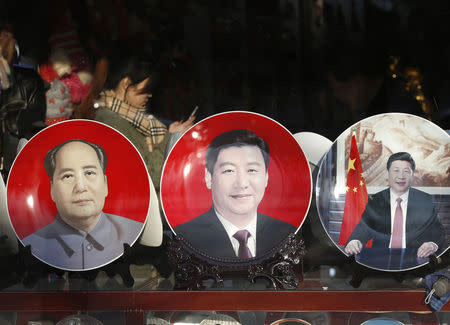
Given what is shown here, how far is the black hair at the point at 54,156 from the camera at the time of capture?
75.4 inches

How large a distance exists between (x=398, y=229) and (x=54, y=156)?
4.21 ft

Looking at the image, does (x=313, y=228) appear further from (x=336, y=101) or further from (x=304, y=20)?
(x=304, y=20)

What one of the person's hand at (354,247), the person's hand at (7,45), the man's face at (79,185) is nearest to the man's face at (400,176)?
the person's hand at (354,247)

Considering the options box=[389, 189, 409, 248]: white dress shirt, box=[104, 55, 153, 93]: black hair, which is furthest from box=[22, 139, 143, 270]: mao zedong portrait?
box=[389, 189, 409, 248]: white dress shirt

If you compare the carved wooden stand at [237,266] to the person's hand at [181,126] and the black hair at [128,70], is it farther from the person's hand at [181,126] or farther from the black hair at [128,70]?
the black hair at [128,70]

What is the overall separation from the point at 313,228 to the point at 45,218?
99 centimetres

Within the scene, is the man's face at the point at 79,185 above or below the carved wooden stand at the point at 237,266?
above

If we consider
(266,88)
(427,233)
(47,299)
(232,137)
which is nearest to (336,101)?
(266,88)

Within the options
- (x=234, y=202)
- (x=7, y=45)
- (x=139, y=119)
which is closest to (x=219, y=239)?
(x=234, y=202)

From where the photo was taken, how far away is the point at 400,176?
1.81 meters

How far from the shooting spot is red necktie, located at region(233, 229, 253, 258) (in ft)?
5.96

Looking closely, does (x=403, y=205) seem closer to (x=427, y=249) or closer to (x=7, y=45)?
(x=427, y=249)

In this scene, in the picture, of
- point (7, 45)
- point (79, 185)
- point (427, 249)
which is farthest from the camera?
point (7, 45)

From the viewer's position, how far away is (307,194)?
1.81m
